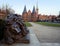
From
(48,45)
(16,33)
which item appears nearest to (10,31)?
(16,33)

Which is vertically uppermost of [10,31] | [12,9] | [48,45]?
[12,9]

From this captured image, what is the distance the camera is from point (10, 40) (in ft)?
27.4

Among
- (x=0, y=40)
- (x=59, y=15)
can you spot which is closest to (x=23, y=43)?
(x=0, y=40)

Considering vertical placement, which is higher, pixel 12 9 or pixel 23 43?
pixel 12 9

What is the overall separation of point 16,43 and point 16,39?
0.33 m

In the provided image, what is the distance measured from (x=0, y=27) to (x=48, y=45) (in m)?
2.33

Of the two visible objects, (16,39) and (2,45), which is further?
(16,39)

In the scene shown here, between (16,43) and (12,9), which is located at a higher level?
(12,9)

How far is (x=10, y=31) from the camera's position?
873 centimetres

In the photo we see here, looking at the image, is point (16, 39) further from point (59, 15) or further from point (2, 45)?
point (59, 15)

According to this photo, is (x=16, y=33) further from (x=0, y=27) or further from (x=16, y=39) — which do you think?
(x=0, y=27)

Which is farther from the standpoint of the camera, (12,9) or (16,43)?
(12,9)

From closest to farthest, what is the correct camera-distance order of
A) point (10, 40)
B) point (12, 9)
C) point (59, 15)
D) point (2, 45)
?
point (2, 45)
point (10, 40)
point (12, 9)
point (59, 15)

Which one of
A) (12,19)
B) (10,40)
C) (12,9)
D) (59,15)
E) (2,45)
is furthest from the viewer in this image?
(59,15)
